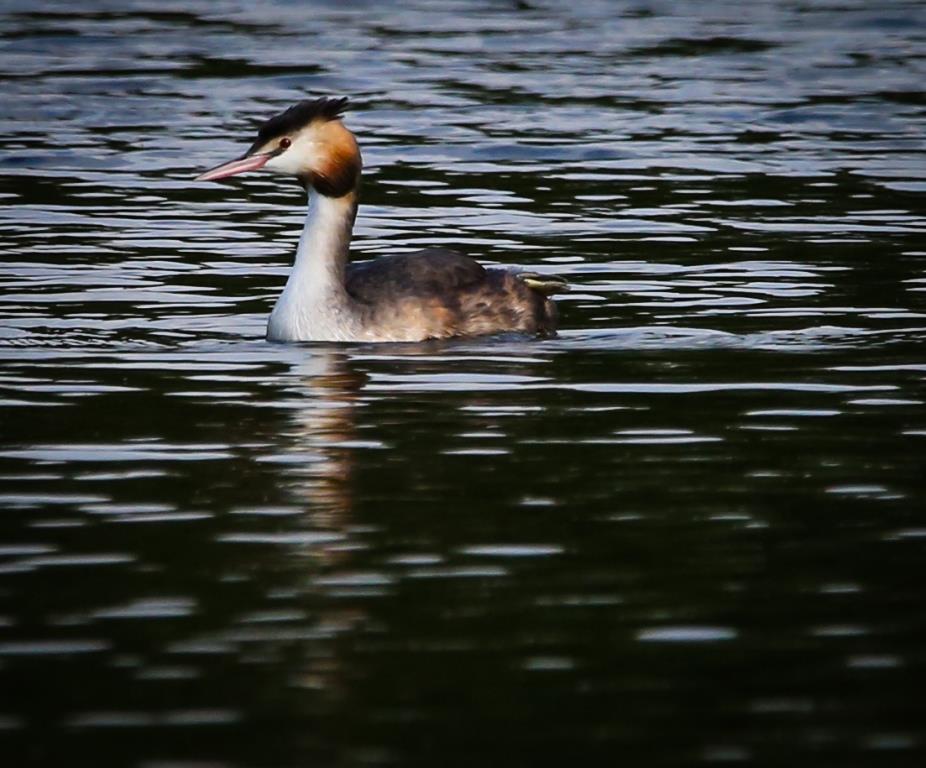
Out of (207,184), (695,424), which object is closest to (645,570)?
(695,424)

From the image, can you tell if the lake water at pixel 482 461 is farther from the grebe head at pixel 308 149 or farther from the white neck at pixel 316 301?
the grebe head at pixel 308 149

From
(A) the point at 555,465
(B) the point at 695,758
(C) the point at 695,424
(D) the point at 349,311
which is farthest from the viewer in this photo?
(D) the point at 349,311

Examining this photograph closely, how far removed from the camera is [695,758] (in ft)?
21.4

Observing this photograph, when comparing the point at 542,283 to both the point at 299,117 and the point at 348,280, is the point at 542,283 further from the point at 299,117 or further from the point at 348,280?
the point at 299,117

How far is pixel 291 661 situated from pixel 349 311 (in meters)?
6.97

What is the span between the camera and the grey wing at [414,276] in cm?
1434

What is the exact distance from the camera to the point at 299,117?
1444cm

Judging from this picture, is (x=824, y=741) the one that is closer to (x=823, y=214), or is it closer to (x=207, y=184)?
(x=823, y=214)

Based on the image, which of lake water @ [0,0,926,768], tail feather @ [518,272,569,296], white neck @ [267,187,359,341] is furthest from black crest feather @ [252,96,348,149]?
tail feather @ [518,272,569,296]

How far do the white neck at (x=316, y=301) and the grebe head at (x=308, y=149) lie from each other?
1.39 feet

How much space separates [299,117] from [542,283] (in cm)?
187

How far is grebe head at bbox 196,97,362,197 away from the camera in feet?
47.3

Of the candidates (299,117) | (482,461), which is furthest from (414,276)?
(482,461)

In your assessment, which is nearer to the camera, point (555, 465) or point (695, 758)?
point (695, 758)
